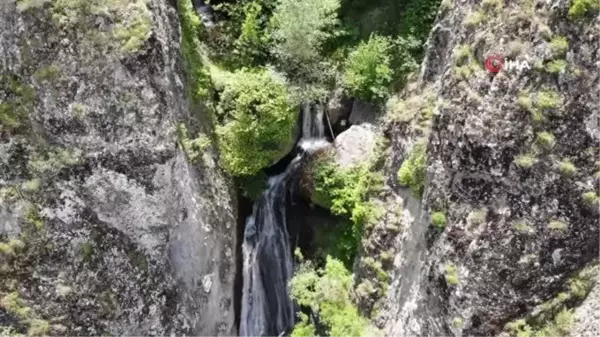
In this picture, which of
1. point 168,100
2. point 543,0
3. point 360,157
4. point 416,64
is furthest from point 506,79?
point 168,100

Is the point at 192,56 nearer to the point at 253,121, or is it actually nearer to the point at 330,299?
the point at 253,121

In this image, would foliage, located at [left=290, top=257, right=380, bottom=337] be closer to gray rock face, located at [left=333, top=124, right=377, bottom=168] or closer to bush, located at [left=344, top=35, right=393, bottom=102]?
gray rock face, located at [left=333, top=124, right=377, bottom=168]

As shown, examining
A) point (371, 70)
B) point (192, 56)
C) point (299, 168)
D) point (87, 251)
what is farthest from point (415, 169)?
point (87, 251)

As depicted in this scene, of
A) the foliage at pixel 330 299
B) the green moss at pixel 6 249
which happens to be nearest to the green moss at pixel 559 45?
the foliage at pixel 330 299

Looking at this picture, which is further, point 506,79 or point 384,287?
point 384,287

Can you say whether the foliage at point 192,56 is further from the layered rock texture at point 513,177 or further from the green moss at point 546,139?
the green moss at point 546,139

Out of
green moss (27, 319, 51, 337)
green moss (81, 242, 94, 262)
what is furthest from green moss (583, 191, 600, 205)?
green moss (27, 319, 51, 337)

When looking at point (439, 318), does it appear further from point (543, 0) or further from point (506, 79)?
point (543, 0)
